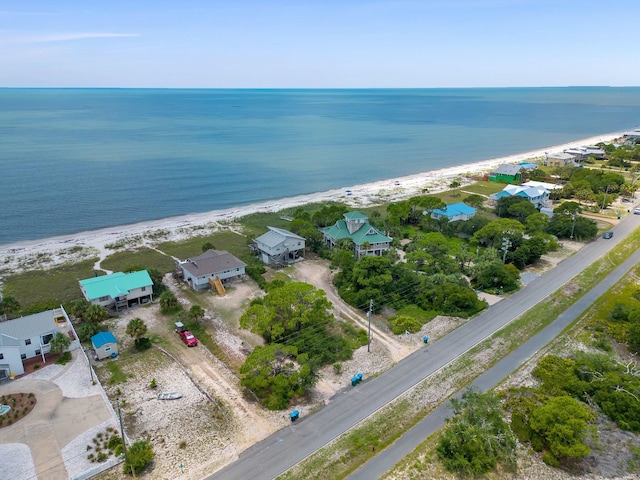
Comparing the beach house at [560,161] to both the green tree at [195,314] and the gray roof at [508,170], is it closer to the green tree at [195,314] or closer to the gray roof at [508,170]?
the gray roof at [508,170]

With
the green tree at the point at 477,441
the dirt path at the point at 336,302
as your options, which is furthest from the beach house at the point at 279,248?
the green tree at the point at 477,441

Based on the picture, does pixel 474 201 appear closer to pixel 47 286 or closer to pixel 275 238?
pixel 275 238

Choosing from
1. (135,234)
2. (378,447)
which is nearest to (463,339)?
(378,447)

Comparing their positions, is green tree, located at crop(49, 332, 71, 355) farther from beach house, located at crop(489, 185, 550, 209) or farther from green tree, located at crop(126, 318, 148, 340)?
beach house, located at crop(489, 185, 550, 209)

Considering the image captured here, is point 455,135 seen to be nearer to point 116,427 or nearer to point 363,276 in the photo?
point 363,276

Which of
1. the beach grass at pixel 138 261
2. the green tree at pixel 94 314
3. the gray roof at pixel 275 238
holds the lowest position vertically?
the beach grass at pixel 138 261
